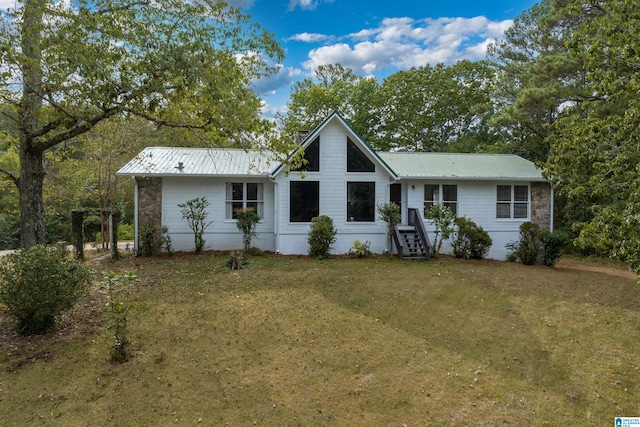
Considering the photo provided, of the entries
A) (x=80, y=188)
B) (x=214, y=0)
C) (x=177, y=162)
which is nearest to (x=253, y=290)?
(x=214, y=0)

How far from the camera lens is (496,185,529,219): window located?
44.0 feet

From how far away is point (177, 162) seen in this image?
12.7 meters

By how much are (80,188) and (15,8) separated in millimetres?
14857

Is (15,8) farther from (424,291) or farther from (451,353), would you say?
(424,291)

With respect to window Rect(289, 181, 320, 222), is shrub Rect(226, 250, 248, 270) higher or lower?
lower

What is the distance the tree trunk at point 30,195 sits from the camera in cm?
582

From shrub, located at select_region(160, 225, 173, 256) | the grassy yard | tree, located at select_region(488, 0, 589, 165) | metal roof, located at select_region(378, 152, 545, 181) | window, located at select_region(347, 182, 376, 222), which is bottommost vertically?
the grassy yard

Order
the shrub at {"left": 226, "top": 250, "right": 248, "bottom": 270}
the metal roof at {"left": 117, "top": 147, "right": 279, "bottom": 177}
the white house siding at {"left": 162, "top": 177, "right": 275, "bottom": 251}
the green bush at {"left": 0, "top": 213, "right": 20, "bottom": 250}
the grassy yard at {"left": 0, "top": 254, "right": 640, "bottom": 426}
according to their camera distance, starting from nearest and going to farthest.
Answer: the grassy yard at {"left": 0, "top": 254, "right": 640, "bottom": 426} < the shrub at {"left": 226, "top": 250, "right": 248, "bottom": 270} < the metal roof at {"left": 117, "top": 147, "right": 279, "bottom": 177} < the white house siding at {"left": 162, "top": 177, "right": 275, "bottom": 251} < the green bush at {"left": 0, "top": 213, "right": 20, "bottom": 250}

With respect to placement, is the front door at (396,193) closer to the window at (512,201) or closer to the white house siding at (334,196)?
the white house siding at (334,196)

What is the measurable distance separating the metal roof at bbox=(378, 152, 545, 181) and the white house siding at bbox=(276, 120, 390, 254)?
61.9 inches

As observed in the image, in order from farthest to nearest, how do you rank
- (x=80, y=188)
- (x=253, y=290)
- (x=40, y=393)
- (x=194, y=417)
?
(x=80, y=188)
(x=253, y=290)
(x=40, y=393)
(x=194, y=417)

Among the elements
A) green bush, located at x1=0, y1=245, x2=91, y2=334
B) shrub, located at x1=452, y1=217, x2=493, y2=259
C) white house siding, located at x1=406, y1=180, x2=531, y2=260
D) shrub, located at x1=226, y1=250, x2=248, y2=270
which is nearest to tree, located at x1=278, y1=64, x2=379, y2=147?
white house siding, located at x1=406, y1=180, x2=531, y2=260

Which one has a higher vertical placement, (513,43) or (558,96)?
(513,43)

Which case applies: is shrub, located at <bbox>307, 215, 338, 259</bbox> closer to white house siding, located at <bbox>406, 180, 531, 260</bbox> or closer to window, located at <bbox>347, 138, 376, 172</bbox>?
window, located at <bbox>347, 138, 376, 172</bbox>
